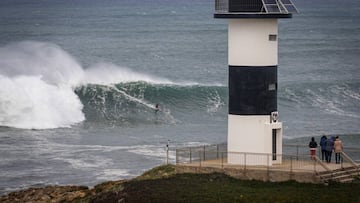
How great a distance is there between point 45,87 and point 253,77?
2546 centimetres

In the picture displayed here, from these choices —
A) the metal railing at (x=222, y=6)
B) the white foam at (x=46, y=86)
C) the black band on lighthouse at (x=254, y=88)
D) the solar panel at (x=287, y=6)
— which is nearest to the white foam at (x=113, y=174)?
the black band on lighthouse at (x=254, y=88)

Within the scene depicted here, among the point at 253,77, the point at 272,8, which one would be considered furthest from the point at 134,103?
the point at 272,8

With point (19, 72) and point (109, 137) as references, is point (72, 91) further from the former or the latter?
point (109, 137)

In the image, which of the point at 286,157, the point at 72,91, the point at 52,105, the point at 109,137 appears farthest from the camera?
→ the point at 72,91

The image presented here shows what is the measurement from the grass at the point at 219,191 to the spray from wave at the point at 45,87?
18222 mm

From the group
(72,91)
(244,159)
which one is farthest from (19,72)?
(244,159)

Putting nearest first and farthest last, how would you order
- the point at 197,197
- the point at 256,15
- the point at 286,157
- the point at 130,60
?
the point at 197,197
the point at 256,15
the point at 286,157
the point at 130,60

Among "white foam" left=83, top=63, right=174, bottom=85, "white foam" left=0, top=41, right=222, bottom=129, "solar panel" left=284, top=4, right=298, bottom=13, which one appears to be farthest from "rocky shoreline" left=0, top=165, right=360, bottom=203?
"white foam" left=83, top=63, right=174, bottom=85

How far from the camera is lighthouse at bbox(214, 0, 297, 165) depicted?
86.2 ft

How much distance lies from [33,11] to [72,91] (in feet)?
380

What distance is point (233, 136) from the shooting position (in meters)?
26.8

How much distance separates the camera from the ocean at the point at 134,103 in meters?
34.2

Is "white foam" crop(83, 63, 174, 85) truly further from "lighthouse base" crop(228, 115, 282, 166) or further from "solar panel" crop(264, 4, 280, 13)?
"solar panel" crop(264, 4, 280, 13)

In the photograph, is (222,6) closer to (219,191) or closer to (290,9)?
(290,9)
